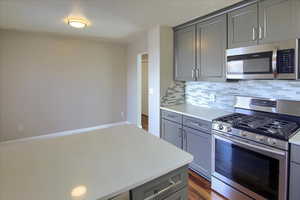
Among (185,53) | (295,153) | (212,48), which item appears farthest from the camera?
(185,53)

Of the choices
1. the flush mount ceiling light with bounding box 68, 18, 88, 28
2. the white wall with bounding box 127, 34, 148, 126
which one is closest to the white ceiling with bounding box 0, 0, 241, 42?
the flush mount ceiling light with bounding box 68, 18, 88, 28

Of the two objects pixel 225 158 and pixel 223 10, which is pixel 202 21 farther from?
pixel 225 158

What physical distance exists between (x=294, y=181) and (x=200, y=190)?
1.05 metres

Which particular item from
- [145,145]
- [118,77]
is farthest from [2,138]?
[145,145]

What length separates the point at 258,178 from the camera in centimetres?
188

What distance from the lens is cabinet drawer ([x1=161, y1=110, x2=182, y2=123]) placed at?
9.57 ft

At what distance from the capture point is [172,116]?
10.1 ft

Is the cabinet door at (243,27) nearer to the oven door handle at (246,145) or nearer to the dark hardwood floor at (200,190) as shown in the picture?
the oven door handle at (246,145)

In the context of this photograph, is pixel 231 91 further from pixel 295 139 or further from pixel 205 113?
pixel 295 139

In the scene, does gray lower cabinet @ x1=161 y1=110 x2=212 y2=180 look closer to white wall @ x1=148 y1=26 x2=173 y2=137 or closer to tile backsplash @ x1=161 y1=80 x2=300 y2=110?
white wall @ x1=148 y1=26 x2=173 y2=137

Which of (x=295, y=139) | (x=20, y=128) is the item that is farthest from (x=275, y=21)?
(x=20, y=128)

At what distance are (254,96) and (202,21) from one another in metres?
1.33

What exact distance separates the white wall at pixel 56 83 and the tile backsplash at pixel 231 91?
239 centimetres

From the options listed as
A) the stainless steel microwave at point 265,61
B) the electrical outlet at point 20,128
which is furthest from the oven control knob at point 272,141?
the electrical outlet at point 20,128
